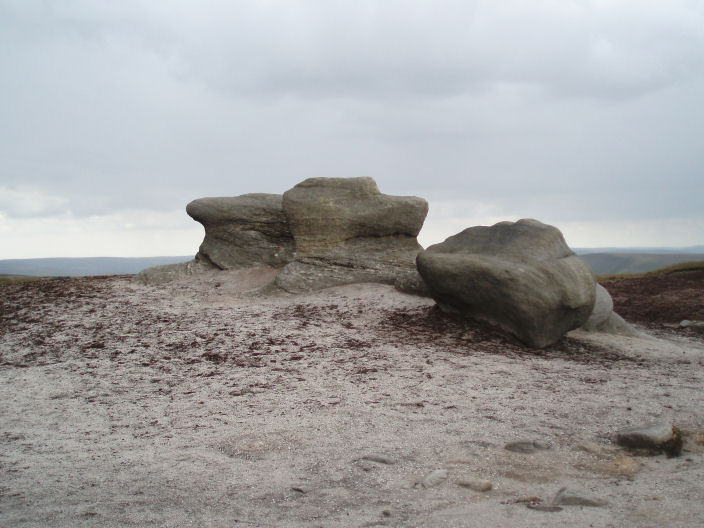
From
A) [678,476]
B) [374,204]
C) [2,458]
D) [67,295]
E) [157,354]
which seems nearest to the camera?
[678,476]

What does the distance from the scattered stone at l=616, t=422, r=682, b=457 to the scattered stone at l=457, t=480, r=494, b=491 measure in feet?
6.70

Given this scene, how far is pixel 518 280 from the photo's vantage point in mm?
11500

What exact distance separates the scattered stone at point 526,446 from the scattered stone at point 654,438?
894 mm

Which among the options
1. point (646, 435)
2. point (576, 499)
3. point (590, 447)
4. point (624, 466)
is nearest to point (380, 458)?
point (576, 499)

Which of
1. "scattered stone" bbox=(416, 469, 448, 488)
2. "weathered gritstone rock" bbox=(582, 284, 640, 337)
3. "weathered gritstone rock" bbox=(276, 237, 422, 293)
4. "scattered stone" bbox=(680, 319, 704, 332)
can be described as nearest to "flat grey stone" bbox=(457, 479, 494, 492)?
"scattered stone" bbox=(416, 469, 448, 488)

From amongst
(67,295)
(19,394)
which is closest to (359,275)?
(67,295)

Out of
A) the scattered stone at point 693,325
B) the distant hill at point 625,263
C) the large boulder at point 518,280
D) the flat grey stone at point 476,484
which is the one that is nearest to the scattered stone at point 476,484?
the flat grey stone at point 476,484

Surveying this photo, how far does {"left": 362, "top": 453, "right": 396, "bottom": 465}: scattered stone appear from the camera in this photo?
6023mm

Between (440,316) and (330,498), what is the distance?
848 cm

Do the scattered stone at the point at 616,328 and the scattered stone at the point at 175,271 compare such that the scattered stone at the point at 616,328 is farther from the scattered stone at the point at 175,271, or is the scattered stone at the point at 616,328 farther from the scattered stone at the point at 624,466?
the scattered stone at the point at 175,271

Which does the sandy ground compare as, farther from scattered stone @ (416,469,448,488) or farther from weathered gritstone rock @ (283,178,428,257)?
weathered gritstone rock @ (283,178,428,257)

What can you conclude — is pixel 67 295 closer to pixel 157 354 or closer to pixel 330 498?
pixel 157 354

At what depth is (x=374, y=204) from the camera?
17828 millimetres

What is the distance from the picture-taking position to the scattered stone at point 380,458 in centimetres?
→ 602
